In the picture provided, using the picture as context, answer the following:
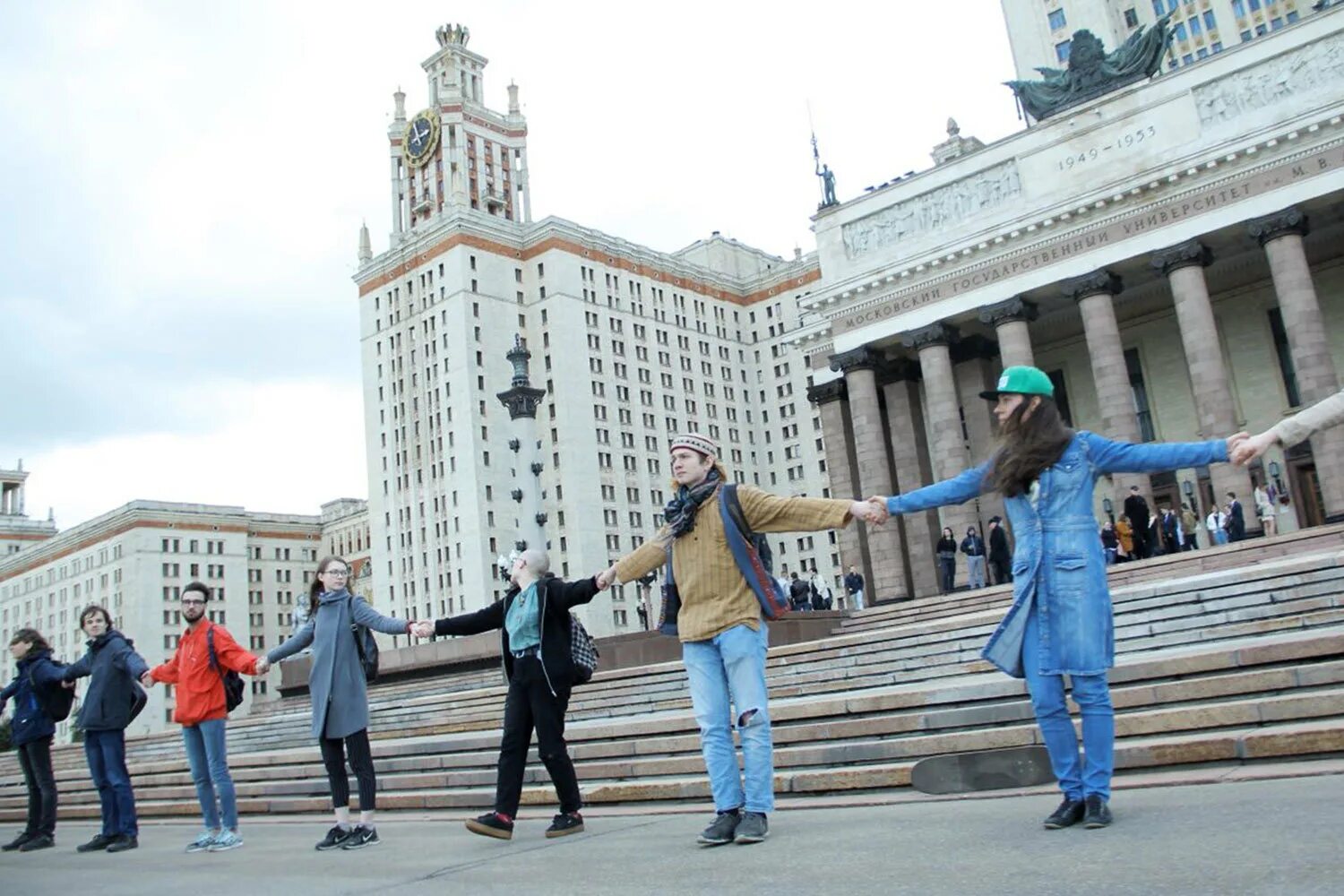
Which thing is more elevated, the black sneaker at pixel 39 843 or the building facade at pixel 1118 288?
the building facade at pixel 1118 288

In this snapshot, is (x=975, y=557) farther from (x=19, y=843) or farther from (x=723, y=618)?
(x=723, y=618)

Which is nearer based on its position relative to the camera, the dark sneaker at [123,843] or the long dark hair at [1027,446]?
the long dark hair at [1027,446]

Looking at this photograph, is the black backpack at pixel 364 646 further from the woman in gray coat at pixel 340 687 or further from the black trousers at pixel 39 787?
the black trousers at pixel 39 787

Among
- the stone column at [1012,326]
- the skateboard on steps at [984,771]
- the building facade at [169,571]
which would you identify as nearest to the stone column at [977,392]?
the stone column at [1012,326]

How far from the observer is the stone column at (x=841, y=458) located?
3453 centimetres

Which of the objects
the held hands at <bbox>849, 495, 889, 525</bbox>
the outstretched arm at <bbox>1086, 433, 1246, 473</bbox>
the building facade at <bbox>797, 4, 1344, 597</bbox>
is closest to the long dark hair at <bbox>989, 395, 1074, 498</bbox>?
the outstretched arm at <bbox>1086, 433, 1246, 473</bbox>

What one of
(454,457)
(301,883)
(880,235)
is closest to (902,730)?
(301,883)

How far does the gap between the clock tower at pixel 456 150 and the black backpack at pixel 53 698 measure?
80109mm

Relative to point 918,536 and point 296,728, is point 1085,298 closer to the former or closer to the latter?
point 918,536

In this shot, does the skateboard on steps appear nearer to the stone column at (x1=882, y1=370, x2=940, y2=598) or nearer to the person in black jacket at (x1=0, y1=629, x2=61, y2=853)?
the person in black jacket at (x1=0, y1=629, x2=61, y2=853)

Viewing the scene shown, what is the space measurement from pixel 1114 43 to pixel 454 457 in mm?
49389

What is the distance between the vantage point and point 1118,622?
573 inches

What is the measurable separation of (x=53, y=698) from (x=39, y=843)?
4.20 feet

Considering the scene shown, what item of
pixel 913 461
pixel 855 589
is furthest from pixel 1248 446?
pixel 913 461
